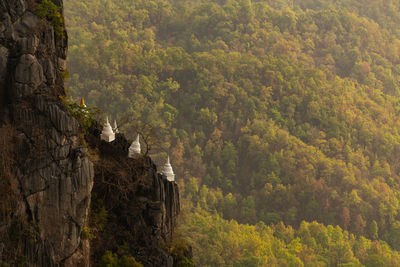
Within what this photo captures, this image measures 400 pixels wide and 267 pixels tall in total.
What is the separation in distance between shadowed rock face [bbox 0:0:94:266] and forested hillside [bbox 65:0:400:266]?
29624 millimetres

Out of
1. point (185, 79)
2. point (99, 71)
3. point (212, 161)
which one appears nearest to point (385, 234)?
point (212, 161)

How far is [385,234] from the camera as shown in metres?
61.1

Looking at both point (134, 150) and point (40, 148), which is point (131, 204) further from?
point (40, 148)

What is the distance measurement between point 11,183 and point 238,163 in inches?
2301

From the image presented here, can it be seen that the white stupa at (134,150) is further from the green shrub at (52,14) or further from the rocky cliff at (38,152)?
the green shrub at (52,14)

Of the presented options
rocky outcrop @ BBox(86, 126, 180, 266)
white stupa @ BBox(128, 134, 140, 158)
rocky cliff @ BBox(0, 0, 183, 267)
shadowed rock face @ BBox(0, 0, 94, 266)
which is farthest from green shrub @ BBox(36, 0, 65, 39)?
white stupa @ BBox(128, 134, 140, 158)

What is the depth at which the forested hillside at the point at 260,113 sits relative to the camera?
179 ft

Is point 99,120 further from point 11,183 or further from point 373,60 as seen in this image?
point 373,60

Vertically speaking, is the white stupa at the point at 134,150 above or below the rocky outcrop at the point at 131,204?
above

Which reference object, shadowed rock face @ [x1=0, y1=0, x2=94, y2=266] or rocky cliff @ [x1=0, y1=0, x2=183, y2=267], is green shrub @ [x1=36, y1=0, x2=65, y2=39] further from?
shadowed rock face @ [x1=0, y1=0, x2=94, y2=266]

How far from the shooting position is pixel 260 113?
249 ft

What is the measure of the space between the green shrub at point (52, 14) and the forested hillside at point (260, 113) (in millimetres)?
28315

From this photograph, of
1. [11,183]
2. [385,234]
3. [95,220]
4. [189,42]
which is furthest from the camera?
[189,42]

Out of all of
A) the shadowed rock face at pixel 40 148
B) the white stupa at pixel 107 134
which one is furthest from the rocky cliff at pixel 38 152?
the white stupa at pixel 107 134
